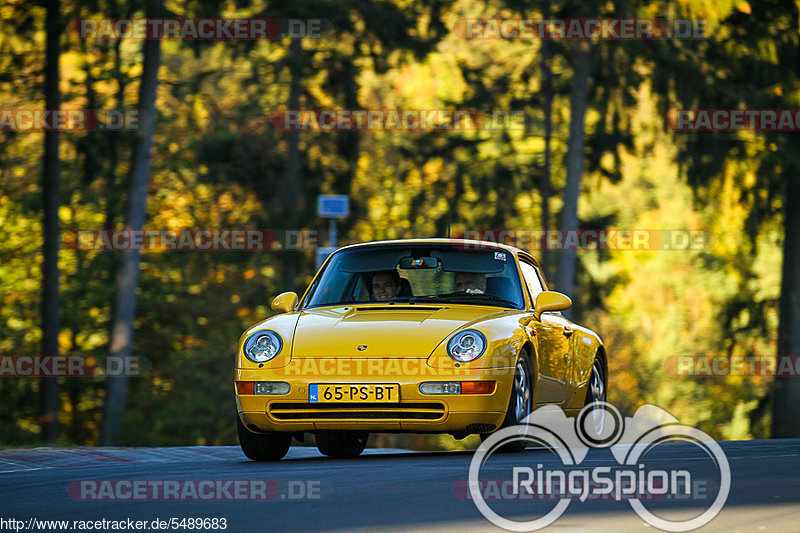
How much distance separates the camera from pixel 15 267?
33531 millimetres

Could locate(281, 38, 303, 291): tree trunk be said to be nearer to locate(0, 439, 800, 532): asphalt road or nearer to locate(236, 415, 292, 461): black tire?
locate(236, 415, 292, 461): black tire

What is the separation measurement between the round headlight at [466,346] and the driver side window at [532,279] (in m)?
1.55

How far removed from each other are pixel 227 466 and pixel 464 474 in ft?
6.68

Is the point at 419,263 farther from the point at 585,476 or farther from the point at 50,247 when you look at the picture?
the point at 50,247

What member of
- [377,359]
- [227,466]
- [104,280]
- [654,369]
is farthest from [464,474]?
[654,369]

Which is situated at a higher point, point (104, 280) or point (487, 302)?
point (487, 302)

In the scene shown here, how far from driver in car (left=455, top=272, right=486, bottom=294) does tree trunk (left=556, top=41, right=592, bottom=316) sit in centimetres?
1589

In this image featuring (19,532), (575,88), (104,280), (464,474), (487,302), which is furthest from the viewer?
(104,280)

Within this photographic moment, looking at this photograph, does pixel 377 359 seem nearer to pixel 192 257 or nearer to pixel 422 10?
pixel 422 10

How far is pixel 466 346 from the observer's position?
9344mm

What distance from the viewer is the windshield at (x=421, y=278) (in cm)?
1063

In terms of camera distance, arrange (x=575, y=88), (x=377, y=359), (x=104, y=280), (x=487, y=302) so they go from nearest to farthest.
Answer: (x=377, y=359), (x=487, y=302), (x=575, y=88), (x=104, y=280)

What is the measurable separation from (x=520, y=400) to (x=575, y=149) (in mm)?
17702

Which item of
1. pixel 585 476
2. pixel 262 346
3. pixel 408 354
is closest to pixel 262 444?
pixel 262 346
